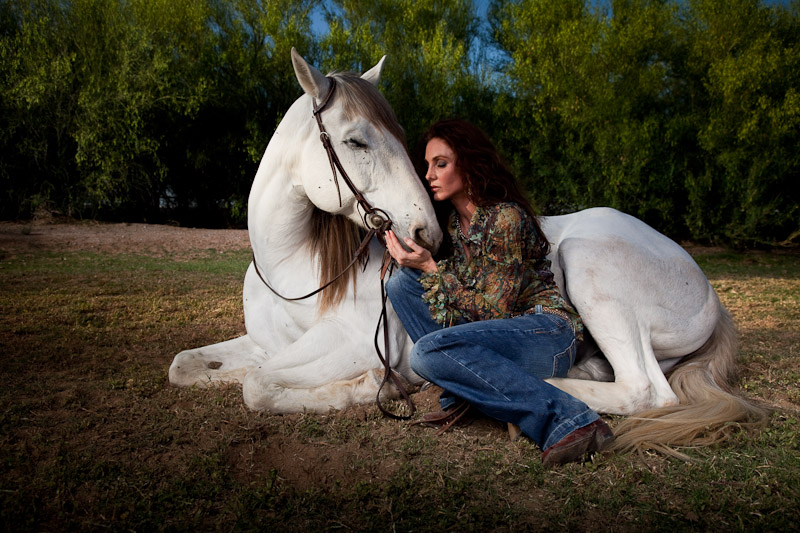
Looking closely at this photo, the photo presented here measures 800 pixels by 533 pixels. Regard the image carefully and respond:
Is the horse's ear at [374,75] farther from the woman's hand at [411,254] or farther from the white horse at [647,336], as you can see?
the white horse at [647,336]

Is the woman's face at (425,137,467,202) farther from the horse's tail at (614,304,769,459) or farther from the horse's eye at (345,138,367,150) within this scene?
the horse's tail at (614,304,769,459)

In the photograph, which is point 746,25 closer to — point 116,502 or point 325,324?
point 325,324

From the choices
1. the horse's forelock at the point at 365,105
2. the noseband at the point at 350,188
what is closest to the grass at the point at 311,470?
the noseband at the point at 350,188

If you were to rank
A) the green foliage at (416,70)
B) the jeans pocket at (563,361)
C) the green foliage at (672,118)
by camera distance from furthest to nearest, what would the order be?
the green foliage at (416,70), the green foliage at (672,118), the jeans pocket at (563,361)

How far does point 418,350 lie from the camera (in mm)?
2424

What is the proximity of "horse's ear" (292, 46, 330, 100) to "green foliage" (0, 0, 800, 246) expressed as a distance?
9834 mm

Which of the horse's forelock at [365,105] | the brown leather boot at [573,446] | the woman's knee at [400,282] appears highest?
the horse's forelock at [365,105]

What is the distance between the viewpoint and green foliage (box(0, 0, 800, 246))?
10852mm

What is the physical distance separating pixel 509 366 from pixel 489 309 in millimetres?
278

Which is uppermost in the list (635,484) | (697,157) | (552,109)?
(552,109)

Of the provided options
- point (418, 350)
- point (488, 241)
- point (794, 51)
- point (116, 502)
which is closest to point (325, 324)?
point (418, 350)

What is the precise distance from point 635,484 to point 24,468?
222 cm

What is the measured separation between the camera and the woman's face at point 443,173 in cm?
264

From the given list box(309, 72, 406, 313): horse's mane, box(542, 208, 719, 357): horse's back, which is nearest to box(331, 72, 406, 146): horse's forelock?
box(309, 72, 406, 313): horse's mane
